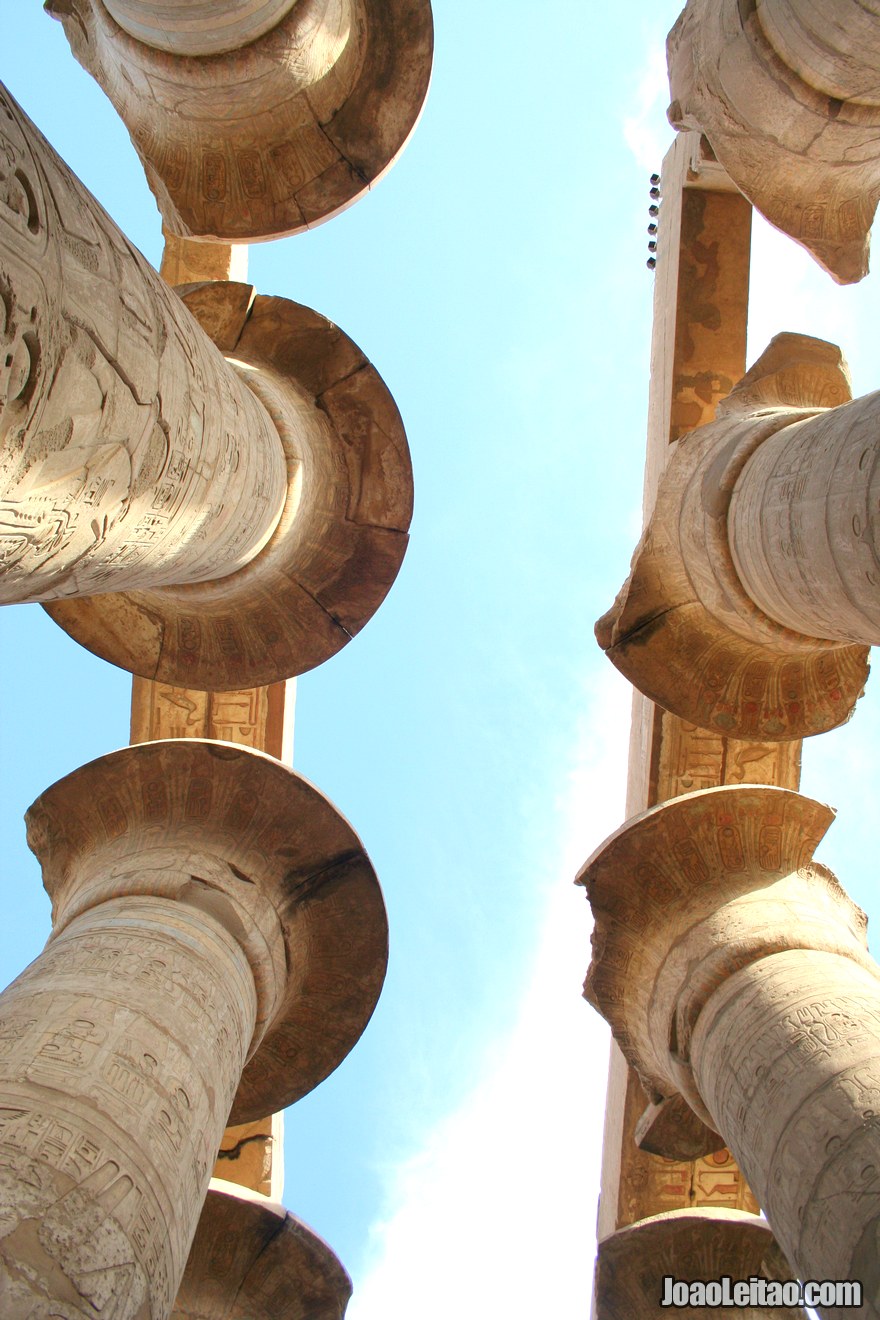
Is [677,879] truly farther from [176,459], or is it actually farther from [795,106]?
[795,106]

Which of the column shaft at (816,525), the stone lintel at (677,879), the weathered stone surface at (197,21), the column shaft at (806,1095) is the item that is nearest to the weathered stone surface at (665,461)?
the stone lintel at (677,879)

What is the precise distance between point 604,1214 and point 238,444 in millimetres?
6514

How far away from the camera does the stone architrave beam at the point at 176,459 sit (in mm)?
2299

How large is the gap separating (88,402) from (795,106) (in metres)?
5.34

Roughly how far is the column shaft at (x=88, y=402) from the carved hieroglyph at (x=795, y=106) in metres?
4.16

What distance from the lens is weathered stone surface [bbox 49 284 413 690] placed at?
638 cm

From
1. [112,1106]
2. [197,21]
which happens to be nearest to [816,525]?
[112,1106]

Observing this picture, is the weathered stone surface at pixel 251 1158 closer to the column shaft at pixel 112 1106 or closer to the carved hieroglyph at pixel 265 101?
the column shaft at pixel 112 1106

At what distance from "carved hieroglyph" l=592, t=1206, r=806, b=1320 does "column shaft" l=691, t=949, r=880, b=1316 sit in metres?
1.84

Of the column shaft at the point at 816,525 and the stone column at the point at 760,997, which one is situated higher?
the column shaft at the point at 816,525

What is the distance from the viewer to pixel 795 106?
581 centimetres

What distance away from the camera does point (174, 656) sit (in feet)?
21.6

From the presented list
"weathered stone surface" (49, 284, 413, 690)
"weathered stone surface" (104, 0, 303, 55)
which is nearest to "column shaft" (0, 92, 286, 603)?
"weathered stone surface" (49, 284, 413, 690)

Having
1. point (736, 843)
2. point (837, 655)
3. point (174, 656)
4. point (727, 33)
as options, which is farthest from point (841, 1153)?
point (727, 33)
